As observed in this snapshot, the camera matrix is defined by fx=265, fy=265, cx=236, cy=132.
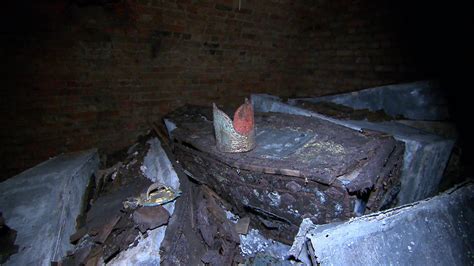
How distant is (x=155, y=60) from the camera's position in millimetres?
3844

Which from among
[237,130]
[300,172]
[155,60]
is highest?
[155,60]

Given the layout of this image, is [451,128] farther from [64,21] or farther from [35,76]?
[35,76]

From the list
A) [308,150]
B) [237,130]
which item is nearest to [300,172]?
[308,150]

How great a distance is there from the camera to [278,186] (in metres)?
2.07

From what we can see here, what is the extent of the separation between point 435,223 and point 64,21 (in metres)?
4.02

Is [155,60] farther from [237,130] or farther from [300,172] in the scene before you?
[300,172]

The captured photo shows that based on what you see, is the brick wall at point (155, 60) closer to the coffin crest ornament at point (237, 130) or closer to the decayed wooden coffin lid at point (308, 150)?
the decayed wooden coffin lid at point (308, 150)

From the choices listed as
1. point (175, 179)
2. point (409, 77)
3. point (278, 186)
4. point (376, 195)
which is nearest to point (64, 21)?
point (175, 179)

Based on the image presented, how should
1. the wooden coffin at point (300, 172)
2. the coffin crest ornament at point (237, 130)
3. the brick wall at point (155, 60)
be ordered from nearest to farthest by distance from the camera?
the wooden coffin at point (300, 172)
the coffin crest ornament at point (237, 130)
the brick wall at point (155, 60)

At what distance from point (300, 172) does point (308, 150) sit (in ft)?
1.65

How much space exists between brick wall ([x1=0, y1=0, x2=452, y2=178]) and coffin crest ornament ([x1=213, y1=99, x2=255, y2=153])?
1.91 m

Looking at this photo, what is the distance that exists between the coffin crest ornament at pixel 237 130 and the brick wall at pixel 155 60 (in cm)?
191

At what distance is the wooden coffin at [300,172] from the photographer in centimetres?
190

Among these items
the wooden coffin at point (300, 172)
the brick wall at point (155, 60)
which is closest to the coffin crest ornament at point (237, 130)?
the wooden coffin at point (300, 172)
